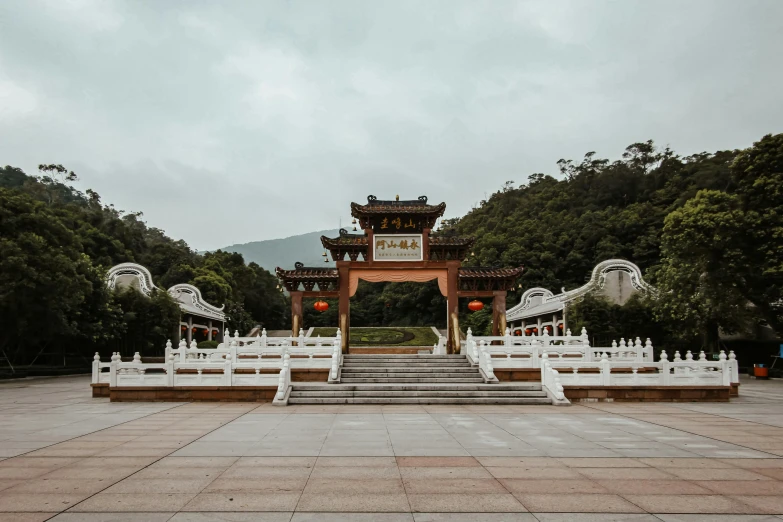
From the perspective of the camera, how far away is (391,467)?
19.1 ft

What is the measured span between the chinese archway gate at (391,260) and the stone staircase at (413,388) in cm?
334

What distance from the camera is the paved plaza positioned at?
4375 mm

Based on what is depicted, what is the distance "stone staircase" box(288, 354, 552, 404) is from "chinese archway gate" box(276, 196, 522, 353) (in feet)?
11.0

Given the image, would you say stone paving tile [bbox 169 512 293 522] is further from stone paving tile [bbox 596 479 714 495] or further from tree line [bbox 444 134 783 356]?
tree line [bbox 444 134 783 356]

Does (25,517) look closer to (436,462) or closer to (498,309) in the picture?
(436,462)

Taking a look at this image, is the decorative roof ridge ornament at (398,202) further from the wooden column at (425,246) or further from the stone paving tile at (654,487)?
the stone paving tile at (654,487)

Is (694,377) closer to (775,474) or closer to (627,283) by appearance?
(775,474)

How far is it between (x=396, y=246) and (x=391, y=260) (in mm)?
515

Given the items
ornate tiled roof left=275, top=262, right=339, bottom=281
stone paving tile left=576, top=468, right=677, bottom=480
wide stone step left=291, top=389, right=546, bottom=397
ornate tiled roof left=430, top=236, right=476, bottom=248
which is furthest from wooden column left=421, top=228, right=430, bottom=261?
stone paving tile left=576, top=468, right=677, bottom=480

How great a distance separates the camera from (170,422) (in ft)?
30.4

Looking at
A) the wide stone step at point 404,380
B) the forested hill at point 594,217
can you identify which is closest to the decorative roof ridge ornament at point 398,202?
the wide stone step at point 404,380

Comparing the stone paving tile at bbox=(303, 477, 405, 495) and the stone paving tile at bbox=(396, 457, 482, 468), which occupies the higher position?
the stone paving tile at bbox=(396, 457, 482, 468)

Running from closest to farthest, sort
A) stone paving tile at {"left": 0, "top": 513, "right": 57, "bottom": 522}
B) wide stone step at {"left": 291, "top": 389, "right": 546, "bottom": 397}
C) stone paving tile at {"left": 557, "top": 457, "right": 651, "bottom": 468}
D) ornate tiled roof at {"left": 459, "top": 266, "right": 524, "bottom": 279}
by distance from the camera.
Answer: stone paving tile at {"left": 0, "top": 513, "right": 57, "bottom": 522} → stone paving tile at {"left": 557, "top": 457, "right": 651, "bottom": 468} → wide stone step at {"left": 291, "top": 389, "right": 546, "bottom": 397} → ornate tiled roof at {"left": 459, "top": 266, "right": 524, "bottom": 279}

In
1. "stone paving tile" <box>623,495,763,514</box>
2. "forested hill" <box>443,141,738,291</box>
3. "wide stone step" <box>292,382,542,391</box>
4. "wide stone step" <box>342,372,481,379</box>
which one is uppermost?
"forested hill" <box>443,141,738,291</box>
